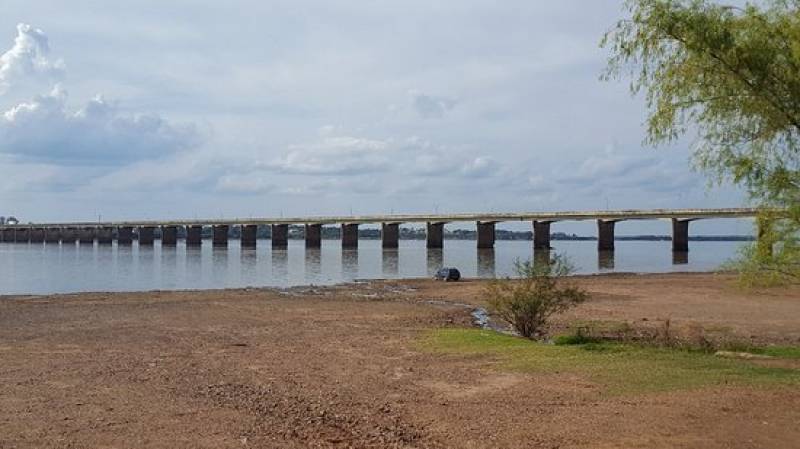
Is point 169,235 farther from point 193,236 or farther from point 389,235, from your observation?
point 389,235

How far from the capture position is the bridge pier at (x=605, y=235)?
447ft

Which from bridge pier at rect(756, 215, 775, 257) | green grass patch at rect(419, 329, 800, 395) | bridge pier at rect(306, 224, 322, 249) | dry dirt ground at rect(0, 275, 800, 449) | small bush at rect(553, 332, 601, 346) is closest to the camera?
dry dirt ground at rect(0, 275, 800, 449)

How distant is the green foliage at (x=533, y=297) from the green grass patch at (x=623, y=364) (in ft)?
5.39

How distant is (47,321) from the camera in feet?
97.3

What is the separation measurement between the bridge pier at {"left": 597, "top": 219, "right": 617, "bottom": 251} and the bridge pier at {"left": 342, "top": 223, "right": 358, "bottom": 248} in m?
50.7

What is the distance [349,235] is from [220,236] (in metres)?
38.1

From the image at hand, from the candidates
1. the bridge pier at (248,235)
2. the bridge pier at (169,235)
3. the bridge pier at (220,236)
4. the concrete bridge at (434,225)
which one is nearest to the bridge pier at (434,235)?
the concrete bridge at (434,225)

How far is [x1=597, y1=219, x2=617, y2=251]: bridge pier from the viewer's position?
447ft

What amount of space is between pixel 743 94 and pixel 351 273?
221ft

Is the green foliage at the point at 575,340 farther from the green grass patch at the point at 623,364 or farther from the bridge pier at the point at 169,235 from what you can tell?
the bridge pier at the point at 169,235

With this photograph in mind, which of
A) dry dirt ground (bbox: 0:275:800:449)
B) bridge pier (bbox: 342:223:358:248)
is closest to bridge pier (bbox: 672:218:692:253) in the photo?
bridge pier (bbox: 342:223:358:248)

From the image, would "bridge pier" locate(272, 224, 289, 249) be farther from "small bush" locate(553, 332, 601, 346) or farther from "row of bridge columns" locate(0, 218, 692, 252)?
"small bush" locate(553, 332, 601, 346)

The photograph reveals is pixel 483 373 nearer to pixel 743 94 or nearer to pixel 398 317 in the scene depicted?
pixel 743 94

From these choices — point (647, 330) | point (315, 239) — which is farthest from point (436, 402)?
point (315, 239)
